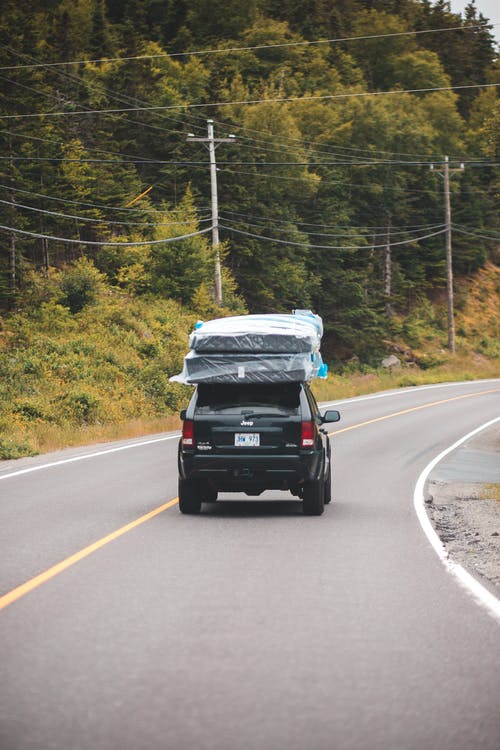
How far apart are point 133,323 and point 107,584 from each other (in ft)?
118

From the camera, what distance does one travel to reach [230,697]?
575 centimetres

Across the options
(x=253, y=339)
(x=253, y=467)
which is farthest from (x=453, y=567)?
(x=253, y=339)

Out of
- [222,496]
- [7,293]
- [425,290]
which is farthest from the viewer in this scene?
[425,290]

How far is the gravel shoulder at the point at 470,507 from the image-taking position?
36.5ft

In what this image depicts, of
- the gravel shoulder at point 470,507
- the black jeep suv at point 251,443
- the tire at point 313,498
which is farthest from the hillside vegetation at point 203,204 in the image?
the tire at point 313,498

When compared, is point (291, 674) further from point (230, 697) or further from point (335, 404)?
point (335, 404)

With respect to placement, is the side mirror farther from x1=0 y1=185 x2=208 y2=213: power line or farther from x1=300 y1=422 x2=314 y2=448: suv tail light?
x1=0 y1=185 x2=208 y2=213: power line

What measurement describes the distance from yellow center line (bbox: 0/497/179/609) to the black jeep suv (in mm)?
935

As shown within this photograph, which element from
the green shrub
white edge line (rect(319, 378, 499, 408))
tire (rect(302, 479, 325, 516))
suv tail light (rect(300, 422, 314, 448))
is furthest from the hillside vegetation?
suv tail light (rect(300, 422, 314, 448))

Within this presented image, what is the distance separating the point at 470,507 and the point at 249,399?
412cm

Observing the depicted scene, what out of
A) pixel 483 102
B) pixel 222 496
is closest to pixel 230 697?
pixel 222 496

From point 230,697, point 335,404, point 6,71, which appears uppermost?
point 6,71

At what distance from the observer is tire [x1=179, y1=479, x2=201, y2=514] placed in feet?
A: 47.1

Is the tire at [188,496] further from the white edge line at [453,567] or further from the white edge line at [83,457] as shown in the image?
the white edge line at [83,457]
